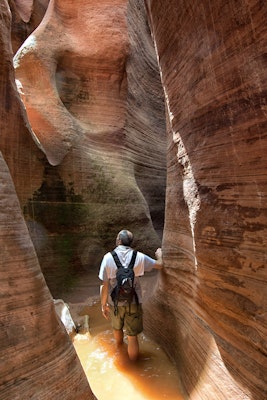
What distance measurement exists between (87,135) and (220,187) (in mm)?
A: 5247

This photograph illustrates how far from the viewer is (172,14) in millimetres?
3695

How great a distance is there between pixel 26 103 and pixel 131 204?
10.5 ft

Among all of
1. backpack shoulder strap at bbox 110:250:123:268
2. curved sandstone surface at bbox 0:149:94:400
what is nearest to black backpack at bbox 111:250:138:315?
backpack shoulder strap at bbox 110:250:123:268

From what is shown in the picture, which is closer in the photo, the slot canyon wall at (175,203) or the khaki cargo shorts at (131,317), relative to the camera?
the slot canyon wall at (175,203)

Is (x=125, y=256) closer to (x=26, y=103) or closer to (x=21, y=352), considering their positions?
(x=21, y=352)

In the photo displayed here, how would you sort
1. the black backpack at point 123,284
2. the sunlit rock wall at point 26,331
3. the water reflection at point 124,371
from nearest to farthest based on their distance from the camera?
the sunlit rock wall at point 26,331 < the water reflection at point 124,371 < the black backpack at point 123,284

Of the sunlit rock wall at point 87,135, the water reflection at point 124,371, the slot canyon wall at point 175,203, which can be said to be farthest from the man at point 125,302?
the sunlit rock wall at point 87,135

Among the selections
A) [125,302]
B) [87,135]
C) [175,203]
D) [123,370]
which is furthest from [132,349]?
[87,135]

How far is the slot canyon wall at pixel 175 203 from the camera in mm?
2586

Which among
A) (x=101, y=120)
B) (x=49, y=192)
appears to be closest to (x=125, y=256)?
(x=49, y=192)

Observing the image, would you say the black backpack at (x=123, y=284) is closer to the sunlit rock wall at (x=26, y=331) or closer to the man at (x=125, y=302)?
the man at (x=125, y=302)

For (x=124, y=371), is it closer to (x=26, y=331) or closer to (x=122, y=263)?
(x=122, y=263)

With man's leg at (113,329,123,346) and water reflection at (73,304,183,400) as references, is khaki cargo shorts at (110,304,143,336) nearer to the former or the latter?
man's leg at (113,329,123,346)

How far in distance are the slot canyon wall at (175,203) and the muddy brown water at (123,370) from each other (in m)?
0.17
